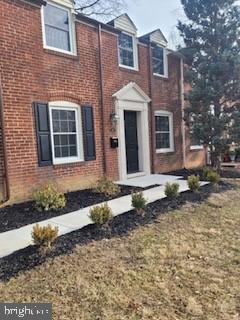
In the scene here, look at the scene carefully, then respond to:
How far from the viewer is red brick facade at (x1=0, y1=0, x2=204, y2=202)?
6934mm

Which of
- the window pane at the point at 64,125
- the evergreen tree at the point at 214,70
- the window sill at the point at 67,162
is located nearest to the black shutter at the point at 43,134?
the window sill at the point at 67,162

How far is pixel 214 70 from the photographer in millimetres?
10867

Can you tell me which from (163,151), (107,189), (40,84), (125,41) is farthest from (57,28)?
(163,151)

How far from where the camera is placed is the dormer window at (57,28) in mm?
7859

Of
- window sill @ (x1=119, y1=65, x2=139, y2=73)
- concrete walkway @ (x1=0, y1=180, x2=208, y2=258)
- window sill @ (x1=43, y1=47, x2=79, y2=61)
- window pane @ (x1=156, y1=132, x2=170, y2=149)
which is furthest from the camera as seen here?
window pane @ (x1=156, y1=132, x2=170, y2=149)

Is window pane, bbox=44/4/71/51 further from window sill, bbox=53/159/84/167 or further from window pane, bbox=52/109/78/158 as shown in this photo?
window sill, bbox=53/159/84/167

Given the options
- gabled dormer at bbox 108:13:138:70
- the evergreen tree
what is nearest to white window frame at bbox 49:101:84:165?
gabled dormer at bbox 108:13:138:70

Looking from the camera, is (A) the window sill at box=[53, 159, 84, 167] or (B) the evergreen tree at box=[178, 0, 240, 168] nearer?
(A) the window sill at box=[53, 159, 84, 167]

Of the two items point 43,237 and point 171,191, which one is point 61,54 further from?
point 43,237

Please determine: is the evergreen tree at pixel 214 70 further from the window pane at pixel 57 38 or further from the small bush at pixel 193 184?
the window pane at pixel 57 38

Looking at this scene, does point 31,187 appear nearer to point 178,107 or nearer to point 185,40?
point 178,107

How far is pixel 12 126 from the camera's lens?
6.93m

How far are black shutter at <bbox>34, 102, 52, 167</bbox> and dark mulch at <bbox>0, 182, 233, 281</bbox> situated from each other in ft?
9.44
